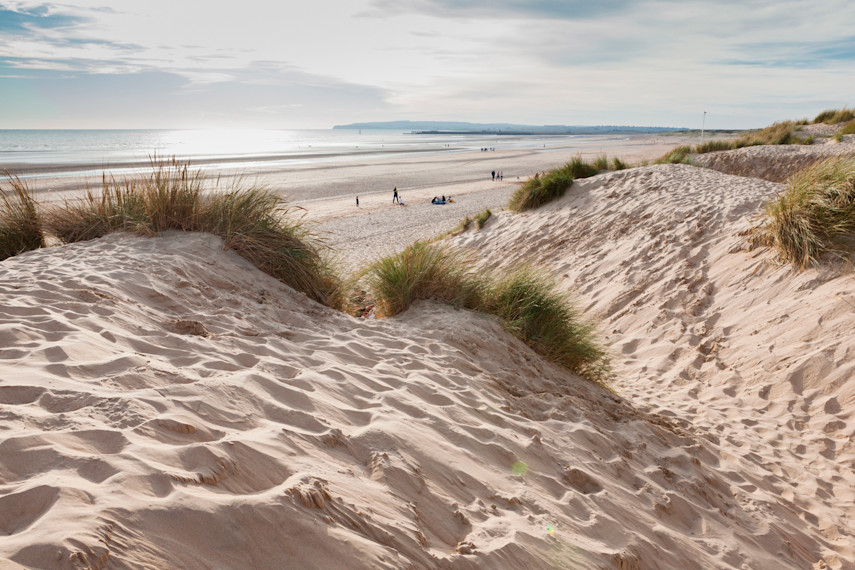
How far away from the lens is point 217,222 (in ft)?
19.2

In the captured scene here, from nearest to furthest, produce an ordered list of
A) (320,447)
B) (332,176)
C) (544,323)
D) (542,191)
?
(320,447)
(544,323)
(542,191)
(332,176)

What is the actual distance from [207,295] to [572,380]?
3177 millimetres

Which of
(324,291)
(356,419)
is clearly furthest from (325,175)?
(356,419)

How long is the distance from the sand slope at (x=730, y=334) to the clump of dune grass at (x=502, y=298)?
66 cm

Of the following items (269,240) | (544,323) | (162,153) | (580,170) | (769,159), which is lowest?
(544,323)

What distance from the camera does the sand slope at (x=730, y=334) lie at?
13.2 ft

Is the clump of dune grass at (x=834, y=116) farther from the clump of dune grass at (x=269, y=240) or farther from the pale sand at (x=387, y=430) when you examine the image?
the clump of dune grass at (x=269, y=240)

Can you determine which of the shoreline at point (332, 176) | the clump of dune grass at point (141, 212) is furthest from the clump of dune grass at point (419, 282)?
the shoreline at point (332, 176)

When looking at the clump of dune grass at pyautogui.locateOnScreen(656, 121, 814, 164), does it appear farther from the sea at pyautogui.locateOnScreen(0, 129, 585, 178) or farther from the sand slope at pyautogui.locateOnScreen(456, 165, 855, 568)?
the sea at pyautogui.locateOnScreen(0, 129, 585, 178)

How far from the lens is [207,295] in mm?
4535

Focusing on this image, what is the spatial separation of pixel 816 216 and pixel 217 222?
6.93m

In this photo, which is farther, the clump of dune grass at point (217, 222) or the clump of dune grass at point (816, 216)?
the clump of dune grass at point (816, 216)

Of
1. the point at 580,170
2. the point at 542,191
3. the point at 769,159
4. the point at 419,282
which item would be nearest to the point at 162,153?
the point at 580,170

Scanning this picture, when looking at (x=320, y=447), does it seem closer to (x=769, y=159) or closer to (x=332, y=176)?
(x=769, y=159)
